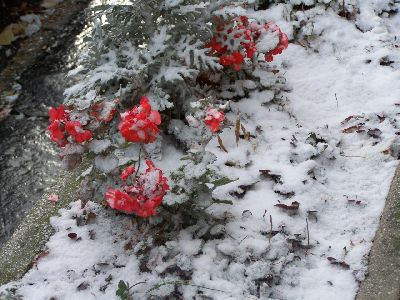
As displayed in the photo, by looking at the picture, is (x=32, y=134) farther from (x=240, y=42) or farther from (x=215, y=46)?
(x=240, y=42)

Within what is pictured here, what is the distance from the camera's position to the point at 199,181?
7.53ft

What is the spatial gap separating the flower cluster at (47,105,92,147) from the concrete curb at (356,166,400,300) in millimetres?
1253

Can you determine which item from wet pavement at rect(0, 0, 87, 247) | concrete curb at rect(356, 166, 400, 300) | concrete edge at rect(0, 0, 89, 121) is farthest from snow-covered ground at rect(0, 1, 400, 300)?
concrete edge at rect(0, 0, 89, 121)

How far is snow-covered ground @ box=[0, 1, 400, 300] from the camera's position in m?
2.21

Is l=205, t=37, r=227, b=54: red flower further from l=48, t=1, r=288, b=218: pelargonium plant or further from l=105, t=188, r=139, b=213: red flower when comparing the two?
l=105, t=188, r=139, b=213: red flower

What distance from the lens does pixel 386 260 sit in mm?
2100

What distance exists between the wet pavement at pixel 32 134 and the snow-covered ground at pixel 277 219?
106 cm

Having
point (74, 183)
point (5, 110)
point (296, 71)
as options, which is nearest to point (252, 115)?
point (296, 71)

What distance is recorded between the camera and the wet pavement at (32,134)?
11.8ft

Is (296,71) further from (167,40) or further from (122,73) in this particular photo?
(122,73)

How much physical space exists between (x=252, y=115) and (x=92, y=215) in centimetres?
112

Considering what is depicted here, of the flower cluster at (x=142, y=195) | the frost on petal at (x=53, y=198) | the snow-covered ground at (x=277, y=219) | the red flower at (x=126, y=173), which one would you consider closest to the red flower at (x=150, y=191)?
the flower cluster at (x=142, y=195)

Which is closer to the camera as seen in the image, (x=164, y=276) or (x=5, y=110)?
(x=164, y=276)

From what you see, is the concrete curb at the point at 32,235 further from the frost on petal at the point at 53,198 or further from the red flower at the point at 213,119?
the red flower at the point at 213,119
